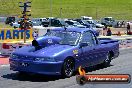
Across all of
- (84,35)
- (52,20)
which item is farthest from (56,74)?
(52,20)

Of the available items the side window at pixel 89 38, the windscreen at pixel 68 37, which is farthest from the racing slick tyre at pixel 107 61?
the windscreen at pixel 68 37

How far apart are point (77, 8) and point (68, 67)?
208ft

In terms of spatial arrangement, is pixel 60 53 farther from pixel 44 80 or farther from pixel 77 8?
pixel 77 8

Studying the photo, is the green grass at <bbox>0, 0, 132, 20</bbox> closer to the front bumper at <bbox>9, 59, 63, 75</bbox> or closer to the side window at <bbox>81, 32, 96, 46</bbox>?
the side window at <bbox>81, 32, 96, 46</bbox>

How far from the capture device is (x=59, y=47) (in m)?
12.7

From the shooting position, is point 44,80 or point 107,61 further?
point 107,61

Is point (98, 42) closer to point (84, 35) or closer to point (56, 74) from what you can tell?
point (84, 35)

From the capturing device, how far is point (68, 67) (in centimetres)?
1254

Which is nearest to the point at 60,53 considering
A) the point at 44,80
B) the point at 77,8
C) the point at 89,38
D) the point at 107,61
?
the point at 44,80

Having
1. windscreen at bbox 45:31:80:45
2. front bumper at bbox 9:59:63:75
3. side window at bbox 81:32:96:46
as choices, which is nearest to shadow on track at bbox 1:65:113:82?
front bumper at bbox 9:59:63:75

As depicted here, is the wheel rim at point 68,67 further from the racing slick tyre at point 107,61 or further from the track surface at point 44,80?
the racing slick tyre at point 107,61

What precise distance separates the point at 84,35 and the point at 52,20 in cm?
3952

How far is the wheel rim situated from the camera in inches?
488

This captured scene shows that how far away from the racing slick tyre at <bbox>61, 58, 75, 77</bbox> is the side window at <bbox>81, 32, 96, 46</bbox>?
1127 millimetres
